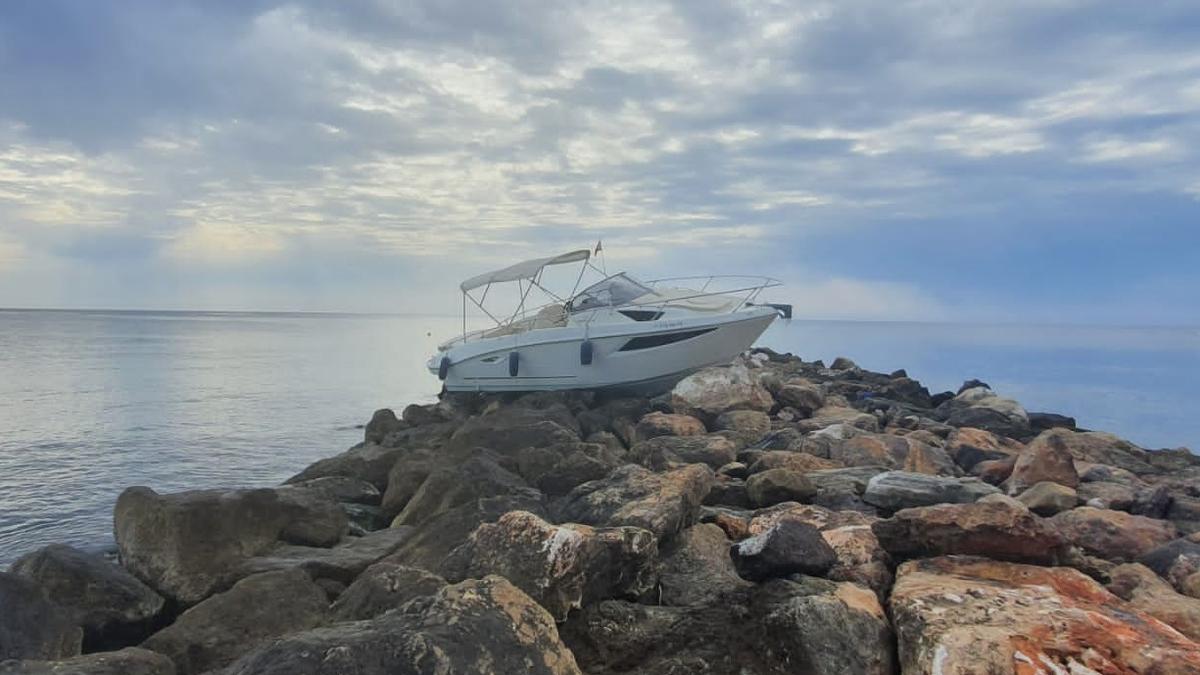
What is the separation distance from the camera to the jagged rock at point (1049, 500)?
259 inches

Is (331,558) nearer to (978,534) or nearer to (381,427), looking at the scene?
(978,534)

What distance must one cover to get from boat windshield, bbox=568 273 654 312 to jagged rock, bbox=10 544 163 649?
11.8 meters

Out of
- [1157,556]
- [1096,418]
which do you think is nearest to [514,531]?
[1157,556]

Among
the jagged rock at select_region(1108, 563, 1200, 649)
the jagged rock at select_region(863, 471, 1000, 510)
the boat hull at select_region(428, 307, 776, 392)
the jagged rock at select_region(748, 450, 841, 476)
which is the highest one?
the boat hull at select_region(428, 307, 776, 392)

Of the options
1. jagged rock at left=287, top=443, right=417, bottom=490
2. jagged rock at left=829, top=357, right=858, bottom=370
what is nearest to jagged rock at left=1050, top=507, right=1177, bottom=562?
jagged rock at left=287, top=443, right=417, bottom=490

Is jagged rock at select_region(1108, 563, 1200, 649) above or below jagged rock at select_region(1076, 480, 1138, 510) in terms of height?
above

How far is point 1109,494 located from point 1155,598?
3.54 meters

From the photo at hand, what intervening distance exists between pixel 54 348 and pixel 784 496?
6017cm

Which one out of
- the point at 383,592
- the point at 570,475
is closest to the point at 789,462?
the point at 570,475

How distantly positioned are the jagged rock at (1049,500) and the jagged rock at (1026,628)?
262cm

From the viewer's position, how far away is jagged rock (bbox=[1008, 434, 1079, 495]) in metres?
7.71

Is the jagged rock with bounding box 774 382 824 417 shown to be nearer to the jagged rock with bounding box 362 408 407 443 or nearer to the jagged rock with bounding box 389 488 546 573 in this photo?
the jagged rock with bounding box 362 408 407 443

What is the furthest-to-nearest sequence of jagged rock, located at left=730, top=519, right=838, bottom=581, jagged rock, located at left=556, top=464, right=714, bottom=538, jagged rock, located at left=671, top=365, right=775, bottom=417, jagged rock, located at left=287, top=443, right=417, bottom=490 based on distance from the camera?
1. jagged rock, located at left=671, top=365, right=775, bottom=417
2. jagged rock, located at left=287, top=443, right=417, bottom=490
3. jagged rock, located at left=556, top=464, right=714, bottom=538
4. jagged rock, located at left=730, top=519, right=838, bottom=581

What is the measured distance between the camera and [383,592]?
3.98m
